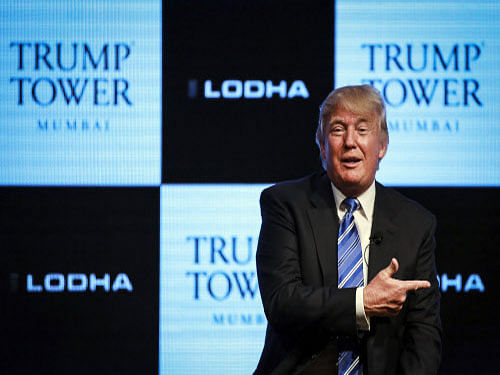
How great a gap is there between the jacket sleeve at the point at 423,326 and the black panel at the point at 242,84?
1.31 metres

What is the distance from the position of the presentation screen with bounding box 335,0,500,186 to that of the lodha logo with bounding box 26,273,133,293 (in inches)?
58.2

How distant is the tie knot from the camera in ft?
7.09

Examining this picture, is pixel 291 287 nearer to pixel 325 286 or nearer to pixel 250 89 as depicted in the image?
pixel 325 286

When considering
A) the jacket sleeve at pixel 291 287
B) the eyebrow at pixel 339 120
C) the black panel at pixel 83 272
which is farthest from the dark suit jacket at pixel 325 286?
the black panel at pixel 83 272

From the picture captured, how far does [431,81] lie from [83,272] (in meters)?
2.07

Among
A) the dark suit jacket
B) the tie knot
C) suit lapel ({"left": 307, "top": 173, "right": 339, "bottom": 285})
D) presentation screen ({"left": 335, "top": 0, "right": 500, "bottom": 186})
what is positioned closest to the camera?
the dark suit jacket

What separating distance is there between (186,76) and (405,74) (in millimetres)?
1142

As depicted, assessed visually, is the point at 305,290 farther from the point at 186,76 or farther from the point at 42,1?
the point at 42,1

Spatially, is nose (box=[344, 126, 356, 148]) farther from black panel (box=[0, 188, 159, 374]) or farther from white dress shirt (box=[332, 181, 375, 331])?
black panel (box=[0, 188, 159, 374])

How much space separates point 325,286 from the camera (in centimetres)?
204

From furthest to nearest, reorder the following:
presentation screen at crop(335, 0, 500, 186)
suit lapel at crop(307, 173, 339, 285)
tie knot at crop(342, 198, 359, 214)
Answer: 1. presentation screen at crop(335, 0, 500, 186)
2. tie knot at crop(342, 198, 359, 214)
3. suit lapel at crop(307, 173, 339, 285)

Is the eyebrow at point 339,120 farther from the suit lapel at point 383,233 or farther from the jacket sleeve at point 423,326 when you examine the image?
the jacket sleeve at point 423,326

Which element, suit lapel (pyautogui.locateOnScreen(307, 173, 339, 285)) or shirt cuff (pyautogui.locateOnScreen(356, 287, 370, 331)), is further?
suit lapel (pyautogui.locateOnScreen(307, 173, 339, 285))

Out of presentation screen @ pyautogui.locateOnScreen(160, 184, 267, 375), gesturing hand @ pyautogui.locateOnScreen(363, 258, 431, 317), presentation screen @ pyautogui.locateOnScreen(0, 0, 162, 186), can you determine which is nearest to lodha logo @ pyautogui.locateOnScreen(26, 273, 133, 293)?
presentation screen @ pyautogui.locateOnScreen(160, 184, 267, 375)
